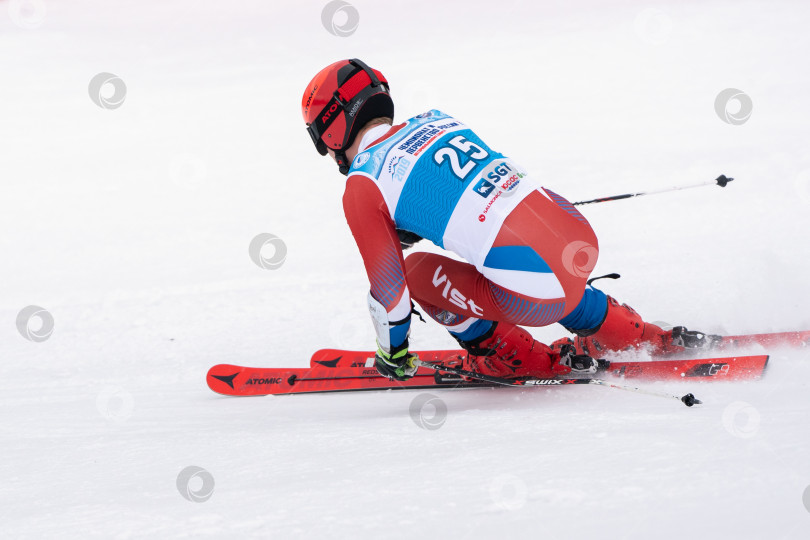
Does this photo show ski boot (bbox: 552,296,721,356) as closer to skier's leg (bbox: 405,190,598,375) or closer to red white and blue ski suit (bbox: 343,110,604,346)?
skier's leg (bbox: 405,190,598,375)

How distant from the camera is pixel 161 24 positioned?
14.2 meters

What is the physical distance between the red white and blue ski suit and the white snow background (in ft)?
1.42

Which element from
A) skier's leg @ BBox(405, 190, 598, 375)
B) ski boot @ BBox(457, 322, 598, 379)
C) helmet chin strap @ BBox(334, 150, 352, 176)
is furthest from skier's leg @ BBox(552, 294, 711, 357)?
helmet chin strap @ BBox(334, 150, 352, 176)

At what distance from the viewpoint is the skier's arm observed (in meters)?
2.84

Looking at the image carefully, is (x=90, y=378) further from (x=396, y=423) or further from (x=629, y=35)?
(x=629, y=35)

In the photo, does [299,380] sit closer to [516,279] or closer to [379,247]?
[379,247]

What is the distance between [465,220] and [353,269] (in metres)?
2.69

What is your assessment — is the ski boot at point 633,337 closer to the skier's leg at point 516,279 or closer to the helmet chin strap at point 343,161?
the skier's leg at point 516,279

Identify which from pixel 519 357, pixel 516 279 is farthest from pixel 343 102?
pixel 519 357

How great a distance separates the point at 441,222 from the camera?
2.81m

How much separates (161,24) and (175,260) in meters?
9.62

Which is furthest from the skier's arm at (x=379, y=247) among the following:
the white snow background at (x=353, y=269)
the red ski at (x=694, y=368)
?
the red ski at (x=694, y=368)

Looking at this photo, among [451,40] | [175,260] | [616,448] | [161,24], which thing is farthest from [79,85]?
[616,448]

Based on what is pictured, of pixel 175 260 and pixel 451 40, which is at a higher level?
pixel 451 40
